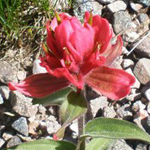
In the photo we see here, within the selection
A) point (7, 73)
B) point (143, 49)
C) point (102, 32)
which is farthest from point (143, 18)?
point (102, 32)

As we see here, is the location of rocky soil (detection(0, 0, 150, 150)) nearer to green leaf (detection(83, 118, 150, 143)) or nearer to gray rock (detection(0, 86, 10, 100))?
gray rock (detection(0, 86, 10, 100))

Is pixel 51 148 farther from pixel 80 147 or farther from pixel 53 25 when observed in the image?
pixel 53 25

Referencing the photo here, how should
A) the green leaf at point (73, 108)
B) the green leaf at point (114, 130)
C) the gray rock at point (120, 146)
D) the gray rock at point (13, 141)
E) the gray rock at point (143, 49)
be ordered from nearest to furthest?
the green leaf at point (73, 108) < the green leaf at point (114, 130) < the gray rock at point (120, 146) < the gray rock at point (13, 141) < the gray rock at point (143, 49)

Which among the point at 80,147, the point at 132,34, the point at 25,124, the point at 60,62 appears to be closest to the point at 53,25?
the point at 60,62

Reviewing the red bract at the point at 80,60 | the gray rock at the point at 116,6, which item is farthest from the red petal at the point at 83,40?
the gray rock at the point at 116,6

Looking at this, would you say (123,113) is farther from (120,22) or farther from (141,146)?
(120,22)

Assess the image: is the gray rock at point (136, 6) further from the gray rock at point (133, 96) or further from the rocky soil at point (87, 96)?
the gray rock at point (133, 96)
